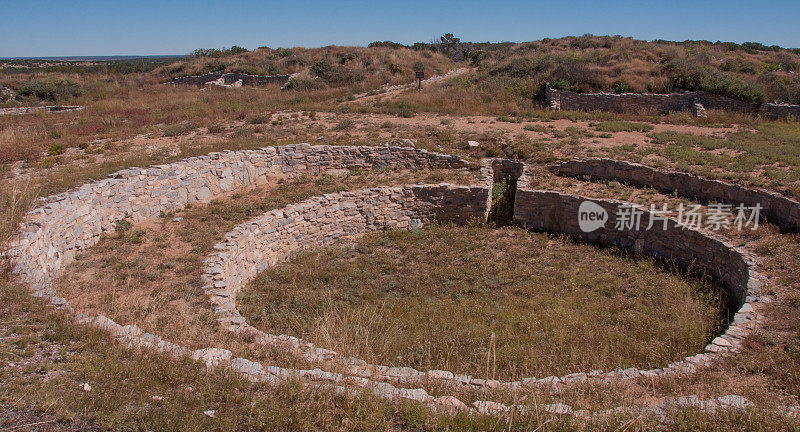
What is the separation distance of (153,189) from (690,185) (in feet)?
38.4

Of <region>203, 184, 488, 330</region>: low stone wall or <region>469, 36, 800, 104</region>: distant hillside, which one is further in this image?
<region>469, 36, 800, 104</region>: distant hillside

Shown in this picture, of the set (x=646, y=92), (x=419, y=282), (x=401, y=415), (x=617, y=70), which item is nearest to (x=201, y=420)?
(x=401, y=415)

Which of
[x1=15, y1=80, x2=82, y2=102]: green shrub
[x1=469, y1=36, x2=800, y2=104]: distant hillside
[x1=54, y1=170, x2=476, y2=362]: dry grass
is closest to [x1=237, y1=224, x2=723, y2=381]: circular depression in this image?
[x1=54, y1=170, x2=476, y2=362]: dry grass

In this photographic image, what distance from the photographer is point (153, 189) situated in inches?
380

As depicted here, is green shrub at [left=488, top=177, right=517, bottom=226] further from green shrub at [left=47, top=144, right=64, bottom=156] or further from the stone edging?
green shrub at [left=47, top=144, right=64, bottom=156]

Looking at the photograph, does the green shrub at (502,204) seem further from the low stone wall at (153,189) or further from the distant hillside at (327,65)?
the distant hillside at (327,65)

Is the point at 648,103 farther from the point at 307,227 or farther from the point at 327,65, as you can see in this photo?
the point at 327,65

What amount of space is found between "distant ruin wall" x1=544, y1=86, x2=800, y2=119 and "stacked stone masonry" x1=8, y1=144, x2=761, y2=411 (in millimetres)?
9070

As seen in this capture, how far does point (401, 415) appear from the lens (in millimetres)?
3820

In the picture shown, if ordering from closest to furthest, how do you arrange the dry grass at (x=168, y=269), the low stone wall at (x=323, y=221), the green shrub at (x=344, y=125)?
1. the dry grass at (x=168, y=269)
2. the low stone wall at (x=323, y=221)
3. the green shrub at (x=344, y=125)

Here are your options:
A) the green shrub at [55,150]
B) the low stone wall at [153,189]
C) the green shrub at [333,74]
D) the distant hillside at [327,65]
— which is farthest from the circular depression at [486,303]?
the green shrub at [333,74]

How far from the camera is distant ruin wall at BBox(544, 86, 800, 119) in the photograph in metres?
17.8

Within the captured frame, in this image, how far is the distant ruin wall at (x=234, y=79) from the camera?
→ 29.5 meters

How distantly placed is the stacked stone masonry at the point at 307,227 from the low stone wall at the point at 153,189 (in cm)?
2
